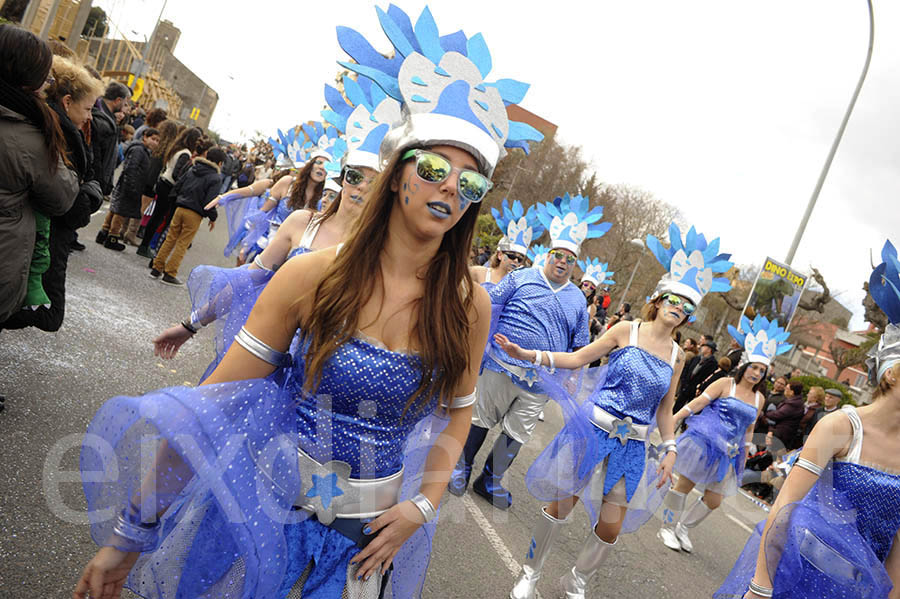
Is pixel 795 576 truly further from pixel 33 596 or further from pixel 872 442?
pixel 33 596

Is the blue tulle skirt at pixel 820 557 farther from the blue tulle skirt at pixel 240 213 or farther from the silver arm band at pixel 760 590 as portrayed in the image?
the blue tulle skirt at pixel 240 213

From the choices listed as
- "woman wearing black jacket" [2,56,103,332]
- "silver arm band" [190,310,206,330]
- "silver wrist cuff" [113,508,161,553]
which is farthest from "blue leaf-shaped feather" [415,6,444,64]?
"woman wearing black jacket" [2,56,103,332]

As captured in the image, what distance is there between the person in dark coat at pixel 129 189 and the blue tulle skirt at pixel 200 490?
28.4 feet

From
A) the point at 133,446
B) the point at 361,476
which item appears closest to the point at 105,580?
the point at 133,446

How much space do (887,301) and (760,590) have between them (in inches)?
53.1

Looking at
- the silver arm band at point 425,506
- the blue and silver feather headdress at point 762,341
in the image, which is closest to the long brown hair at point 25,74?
the silver arm band at point 425,506

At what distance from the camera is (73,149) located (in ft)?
11.8

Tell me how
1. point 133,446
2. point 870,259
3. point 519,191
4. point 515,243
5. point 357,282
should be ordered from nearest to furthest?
point 133,446 → point 357,282 → point 870,259 → point 515,243 → point 519,191

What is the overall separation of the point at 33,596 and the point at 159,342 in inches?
42.7

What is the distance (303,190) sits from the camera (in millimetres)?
6066

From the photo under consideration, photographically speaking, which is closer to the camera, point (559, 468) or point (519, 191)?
point (559, 468)

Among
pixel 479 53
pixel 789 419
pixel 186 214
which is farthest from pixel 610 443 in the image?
pixel 789 419

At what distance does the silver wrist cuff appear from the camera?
1.56m

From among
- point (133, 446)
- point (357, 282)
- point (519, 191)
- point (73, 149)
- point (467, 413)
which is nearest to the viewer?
point (133, 446)
